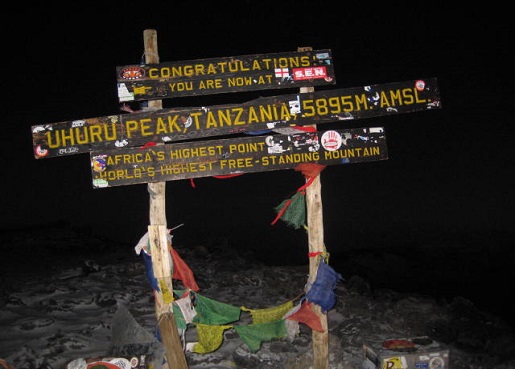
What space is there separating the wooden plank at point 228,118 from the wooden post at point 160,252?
32 cm

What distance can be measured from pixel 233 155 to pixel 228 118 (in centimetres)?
39

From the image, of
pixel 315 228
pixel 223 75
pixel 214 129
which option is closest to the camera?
pixel 214 129

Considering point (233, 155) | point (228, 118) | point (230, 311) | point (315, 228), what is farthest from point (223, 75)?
point (230, 311)

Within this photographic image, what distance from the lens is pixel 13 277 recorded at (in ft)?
31.3

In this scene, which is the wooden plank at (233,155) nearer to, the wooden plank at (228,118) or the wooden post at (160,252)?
the wooden plank at (228,118)

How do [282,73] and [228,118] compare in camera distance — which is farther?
[282,73]

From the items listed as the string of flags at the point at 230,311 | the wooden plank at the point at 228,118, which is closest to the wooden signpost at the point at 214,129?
the wooden plank at the point at 228,118

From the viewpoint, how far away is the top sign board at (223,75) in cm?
447

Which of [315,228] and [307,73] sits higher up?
[307,73]

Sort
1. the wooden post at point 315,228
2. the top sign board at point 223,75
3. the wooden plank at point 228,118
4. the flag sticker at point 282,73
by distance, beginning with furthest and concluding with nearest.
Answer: the wooden post at point 315,228, the flag sticker at point 282,73, the top sign board at point 223,75, the wooden plank at point 228,118

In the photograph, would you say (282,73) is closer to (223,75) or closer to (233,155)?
(223,75)

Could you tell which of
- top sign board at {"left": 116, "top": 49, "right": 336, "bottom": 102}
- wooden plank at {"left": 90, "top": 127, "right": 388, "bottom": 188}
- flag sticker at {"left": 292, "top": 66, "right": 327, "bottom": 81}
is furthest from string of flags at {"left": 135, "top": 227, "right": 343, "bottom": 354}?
flag sticker at {"left": 292, "top": 66, "right": 327, "bottom": 81}

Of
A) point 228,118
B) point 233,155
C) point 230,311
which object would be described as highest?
point 228,118

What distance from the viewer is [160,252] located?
457 centimetres
